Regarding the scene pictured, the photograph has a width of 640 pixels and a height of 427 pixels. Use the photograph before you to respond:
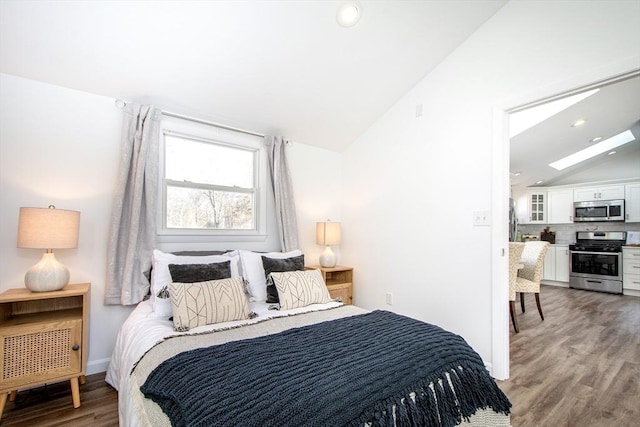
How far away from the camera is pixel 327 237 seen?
3.43 metres

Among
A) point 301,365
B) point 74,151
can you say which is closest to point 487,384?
point 301,365

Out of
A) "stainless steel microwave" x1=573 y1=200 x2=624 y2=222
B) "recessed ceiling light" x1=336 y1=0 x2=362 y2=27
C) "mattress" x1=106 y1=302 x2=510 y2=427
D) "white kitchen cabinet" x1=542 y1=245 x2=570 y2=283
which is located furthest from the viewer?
"white kitchen cabinet" x1=542 y1=245 x2=570 y2=283

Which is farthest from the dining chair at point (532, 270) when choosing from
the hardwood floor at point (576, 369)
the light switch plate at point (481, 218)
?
the light switch plate at point (481, 218)

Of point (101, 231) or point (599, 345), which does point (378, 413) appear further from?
point (599, 345)

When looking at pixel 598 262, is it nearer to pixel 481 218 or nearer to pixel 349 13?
pixel 481 218

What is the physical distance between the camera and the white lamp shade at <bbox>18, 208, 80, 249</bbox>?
1.85 m

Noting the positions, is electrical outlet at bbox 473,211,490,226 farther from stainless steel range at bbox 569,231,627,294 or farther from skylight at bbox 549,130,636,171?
stainless steel range at bbox 569,231,627,294

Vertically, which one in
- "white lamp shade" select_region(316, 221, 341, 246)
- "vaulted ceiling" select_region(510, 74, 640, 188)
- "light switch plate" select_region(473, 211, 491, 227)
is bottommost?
"white lamp shade" select_region(316, 221, 341, 246)

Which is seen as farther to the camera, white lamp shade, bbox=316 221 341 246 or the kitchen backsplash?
the kitchen backsplash

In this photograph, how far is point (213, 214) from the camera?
2992mm

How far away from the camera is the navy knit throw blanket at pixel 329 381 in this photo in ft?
3.09

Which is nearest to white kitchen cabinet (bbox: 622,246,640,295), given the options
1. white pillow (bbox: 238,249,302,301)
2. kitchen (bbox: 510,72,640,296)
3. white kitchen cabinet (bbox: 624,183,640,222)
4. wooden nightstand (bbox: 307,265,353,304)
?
kitchen (bbox: 510,72,640,296)

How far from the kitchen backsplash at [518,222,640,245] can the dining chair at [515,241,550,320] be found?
3.26 m

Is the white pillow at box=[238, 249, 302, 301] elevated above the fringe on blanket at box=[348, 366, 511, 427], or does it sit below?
above
